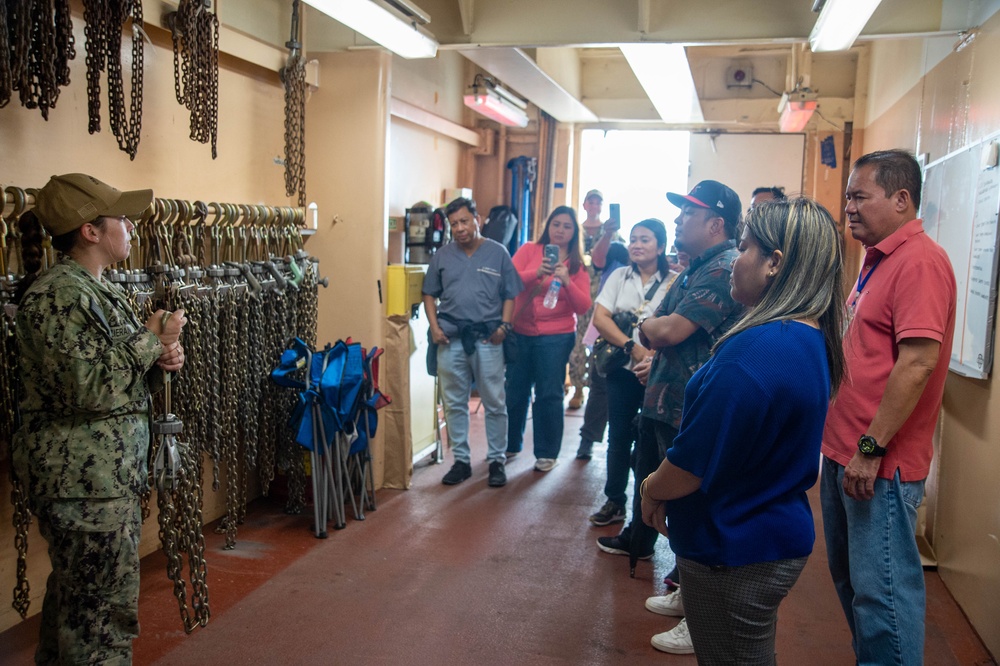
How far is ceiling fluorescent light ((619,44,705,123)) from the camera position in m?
5.05

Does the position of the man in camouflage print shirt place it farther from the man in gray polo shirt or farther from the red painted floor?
the man in gray polo shirt

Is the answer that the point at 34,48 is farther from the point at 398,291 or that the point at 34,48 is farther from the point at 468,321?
the point at 468,321

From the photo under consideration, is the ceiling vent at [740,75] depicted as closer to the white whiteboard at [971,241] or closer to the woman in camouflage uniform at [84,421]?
the white whiteboard at [971,241]

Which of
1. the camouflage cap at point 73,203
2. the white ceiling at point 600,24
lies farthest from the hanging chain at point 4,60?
the white ceiling at point 600,24

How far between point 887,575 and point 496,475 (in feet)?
10.1

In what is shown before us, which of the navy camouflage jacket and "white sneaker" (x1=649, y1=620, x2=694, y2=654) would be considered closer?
the navy camouflage jacket

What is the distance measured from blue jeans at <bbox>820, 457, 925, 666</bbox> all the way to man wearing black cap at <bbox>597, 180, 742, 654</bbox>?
843 mm

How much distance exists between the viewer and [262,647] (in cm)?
297

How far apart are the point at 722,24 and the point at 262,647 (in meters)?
3.60

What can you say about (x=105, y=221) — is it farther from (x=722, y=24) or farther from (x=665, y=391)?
(x=722, y=24)

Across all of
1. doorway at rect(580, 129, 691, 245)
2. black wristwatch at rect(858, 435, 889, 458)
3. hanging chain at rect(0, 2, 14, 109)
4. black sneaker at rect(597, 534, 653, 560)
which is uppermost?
doorway at rect(580, 129, 691, 245)

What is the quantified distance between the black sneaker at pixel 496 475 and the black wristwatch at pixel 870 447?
3048 mm

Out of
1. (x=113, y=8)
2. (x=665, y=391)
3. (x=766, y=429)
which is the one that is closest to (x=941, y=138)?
(x=665, y=391)

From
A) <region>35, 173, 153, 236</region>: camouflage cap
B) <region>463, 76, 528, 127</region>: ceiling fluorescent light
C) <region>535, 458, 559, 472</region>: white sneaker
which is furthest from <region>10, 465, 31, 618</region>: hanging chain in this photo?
<region>463, 76, 528, 127</region>: ceiling fluorescent light
